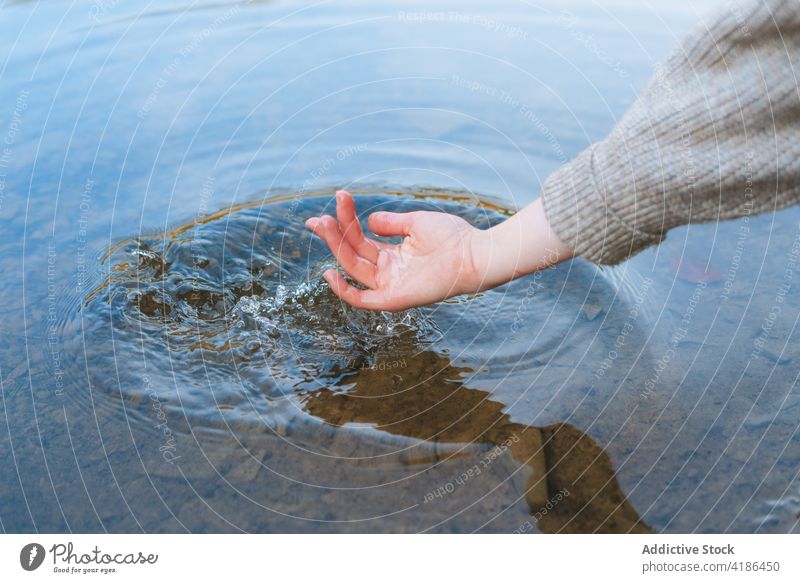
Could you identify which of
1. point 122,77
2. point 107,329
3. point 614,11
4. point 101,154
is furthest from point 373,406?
point 614,11

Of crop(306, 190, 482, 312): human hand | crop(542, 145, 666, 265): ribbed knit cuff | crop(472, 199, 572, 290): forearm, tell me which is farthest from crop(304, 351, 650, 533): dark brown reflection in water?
crop(542, 145, 666, 265): ribbed knit cuff

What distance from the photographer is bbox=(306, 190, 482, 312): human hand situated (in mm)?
2332

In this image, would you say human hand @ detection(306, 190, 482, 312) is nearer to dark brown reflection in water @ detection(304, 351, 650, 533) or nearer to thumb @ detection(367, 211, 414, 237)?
thumb @ detection(367, 211, 414, 237)

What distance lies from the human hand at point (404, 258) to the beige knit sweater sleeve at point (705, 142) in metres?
0.39

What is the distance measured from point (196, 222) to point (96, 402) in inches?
48.0

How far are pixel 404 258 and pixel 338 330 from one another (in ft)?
1.51

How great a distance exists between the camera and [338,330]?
108 inches

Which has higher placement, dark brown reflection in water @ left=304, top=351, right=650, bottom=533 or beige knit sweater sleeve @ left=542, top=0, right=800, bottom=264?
beige knit sweater sleeve @ left=542, top=0, right=800, bottom=264

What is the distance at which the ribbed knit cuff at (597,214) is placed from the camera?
6.60 ft

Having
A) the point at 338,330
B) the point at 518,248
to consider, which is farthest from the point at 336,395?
the point at 518,248

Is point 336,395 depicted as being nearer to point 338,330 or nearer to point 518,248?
point 338,330

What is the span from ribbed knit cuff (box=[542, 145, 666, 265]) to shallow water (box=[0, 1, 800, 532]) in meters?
0.54

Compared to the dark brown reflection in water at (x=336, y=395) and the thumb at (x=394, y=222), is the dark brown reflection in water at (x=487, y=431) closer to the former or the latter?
the dark brown reflection in water at (x=336, y=395)
